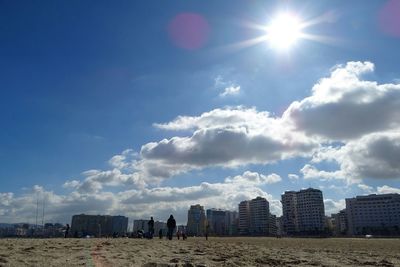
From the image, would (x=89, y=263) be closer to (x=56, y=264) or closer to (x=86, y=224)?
(x=56, y=264)

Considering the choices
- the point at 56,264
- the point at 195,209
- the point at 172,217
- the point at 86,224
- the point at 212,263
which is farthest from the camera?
the point at 195,209

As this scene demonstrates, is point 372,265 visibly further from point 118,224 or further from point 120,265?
point 118,224

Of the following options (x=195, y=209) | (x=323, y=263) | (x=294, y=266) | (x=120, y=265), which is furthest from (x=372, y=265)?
(x=195, y=209)

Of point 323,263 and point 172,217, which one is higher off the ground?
point 172,217

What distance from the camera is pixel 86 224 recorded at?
15562 cm

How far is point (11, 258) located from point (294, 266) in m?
8.33

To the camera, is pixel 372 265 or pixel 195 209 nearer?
pixel 372 265

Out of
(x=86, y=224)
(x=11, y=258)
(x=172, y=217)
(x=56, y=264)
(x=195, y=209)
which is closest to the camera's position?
(x=56, y=264)

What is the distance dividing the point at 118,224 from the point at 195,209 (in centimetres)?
3782

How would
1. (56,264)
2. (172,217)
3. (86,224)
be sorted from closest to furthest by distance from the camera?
1. (56,264)
2. (172,217)
3. (86,224)

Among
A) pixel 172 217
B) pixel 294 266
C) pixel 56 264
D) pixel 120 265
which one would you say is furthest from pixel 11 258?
pixel 172 217

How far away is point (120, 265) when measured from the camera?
11.4 meters

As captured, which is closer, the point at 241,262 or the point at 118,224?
the point at 241,262

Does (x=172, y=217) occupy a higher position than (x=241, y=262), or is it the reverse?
(x=172, y=217)
